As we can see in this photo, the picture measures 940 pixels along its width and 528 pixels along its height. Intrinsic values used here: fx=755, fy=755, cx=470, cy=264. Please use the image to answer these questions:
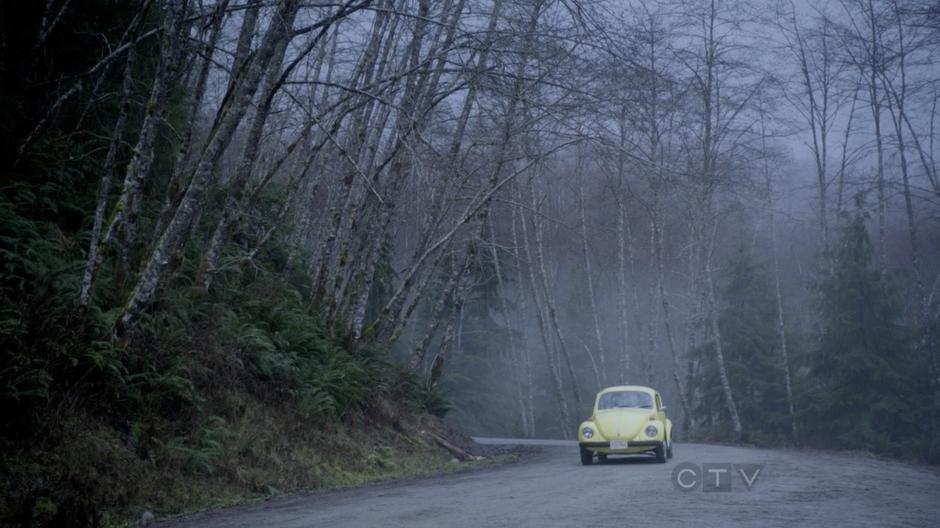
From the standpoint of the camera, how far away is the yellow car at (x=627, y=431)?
14.5 meters

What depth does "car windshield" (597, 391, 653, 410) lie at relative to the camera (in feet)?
51.0

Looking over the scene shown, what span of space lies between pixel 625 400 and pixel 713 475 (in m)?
4.28

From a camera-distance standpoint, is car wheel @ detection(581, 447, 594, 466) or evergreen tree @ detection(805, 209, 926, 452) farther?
evergreen tree @ detection(805, 209, 926, 452)

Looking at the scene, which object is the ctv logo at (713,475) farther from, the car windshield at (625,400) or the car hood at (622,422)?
the car windshield at (625,400)

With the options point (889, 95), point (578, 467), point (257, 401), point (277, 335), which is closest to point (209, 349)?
point (257, 401)

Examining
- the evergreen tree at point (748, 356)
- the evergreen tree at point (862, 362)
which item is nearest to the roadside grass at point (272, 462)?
the evergreen tree at point (862, 362)

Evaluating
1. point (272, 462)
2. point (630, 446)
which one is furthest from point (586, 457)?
point (272, 462)

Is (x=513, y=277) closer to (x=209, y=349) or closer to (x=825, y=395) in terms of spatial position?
(x=825, y=395)

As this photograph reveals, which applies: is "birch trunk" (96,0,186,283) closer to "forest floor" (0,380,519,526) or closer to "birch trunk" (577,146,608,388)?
"forest floor" (0,380,519,526)

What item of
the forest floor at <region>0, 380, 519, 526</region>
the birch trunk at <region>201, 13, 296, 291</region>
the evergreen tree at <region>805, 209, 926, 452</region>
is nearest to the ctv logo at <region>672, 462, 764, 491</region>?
the forest floor at <region>0, 380, 519, 526</region>

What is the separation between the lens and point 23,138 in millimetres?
11828

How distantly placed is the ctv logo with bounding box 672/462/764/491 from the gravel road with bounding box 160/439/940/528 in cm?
6

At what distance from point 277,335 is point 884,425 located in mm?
21554

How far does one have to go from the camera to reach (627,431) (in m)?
14.6
